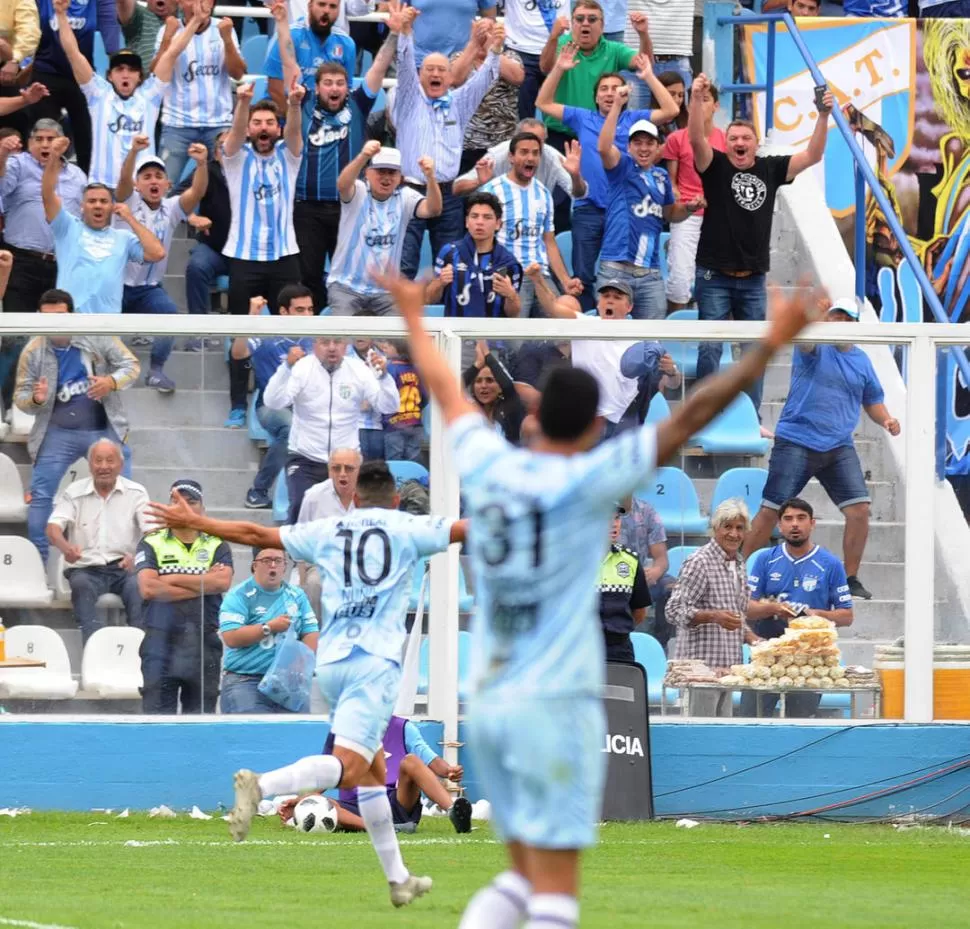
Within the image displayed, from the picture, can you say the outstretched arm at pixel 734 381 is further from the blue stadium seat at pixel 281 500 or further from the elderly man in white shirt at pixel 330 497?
the blue stadium seat at pixel 281 500

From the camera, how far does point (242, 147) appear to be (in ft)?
53.2

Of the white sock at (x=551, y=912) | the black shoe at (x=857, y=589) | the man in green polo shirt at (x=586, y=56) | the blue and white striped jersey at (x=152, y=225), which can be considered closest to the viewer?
the white sock at (x=551, y=912)

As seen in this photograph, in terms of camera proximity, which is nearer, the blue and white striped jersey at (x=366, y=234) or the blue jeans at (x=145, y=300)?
the blue jeans at (x=145, y=300)

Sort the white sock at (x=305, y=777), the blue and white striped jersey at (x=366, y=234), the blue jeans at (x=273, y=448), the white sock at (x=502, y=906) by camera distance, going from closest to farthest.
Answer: the white sock at (x=502, y=906) < the white sock at (x=305, y=777) < the blue jeans at (x=273, y=448) < the blue and white striped jersey at (x=366, y=234)

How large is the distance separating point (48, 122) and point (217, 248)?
1803 millimetres

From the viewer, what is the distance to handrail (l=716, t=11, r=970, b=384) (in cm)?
1612

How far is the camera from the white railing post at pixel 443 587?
13133 millimetres

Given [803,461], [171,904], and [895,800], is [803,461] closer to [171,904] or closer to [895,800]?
[895,800]

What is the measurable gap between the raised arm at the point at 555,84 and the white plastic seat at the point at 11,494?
21.5ft

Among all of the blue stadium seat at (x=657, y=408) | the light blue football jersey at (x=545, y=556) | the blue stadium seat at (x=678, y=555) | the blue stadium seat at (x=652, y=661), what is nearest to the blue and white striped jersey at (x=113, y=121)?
the blue stadium seat at (x=657, y=408)

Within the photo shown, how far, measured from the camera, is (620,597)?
1289 centimetres

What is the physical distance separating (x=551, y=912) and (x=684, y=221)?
12.2 m

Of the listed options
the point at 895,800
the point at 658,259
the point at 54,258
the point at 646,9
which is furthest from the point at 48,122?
the point at 895,800

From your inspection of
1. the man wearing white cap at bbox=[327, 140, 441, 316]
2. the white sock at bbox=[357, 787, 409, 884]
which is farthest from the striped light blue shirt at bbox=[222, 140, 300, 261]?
the white sock at bbox=[357, 787, 409, 884]
